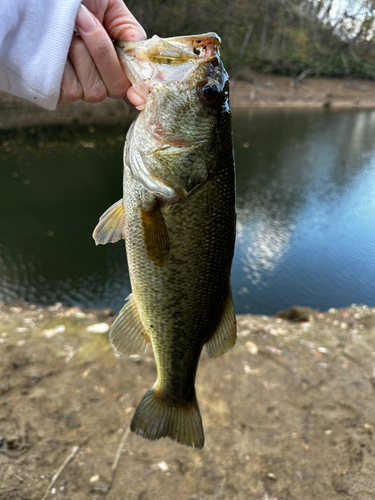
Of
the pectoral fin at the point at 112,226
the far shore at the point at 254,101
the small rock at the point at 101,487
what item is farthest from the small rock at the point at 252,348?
the far shore at the point at 254,101

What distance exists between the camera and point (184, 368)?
5.81ft

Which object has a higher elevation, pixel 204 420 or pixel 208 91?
pixel 208 91

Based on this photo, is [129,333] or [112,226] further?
[129,333]

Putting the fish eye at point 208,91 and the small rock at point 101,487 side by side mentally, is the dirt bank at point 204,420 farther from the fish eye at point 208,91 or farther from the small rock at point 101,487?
the fish eye at point 208,91

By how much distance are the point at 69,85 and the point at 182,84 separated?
58 cm

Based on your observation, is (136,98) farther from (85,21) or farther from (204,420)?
(204,420)

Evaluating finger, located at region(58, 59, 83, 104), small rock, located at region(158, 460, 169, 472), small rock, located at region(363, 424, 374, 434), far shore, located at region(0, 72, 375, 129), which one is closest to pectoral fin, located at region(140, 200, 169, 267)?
finger, located at region(58, 59, 83, 104)

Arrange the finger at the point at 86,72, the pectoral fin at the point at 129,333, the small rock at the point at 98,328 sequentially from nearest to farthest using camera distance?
the finger at the point at 86,72 < the pectoral fin at the point at 129,333 < the small rock at the point at 98,328

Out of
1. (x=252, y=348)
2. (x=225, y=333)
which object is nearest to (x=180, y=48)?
(x=225, y=333)

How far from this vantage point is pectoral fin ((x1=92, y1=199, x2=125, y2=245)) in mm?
1594

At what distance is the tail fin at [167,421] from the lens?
1.78 metres

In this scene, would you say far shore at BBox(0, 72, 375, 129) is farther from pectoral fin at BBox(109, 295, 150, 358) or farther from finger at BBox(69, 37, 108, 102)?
pectoral fin at BBox(109, 295, 150, 358)

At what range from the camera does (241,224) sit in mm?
7918

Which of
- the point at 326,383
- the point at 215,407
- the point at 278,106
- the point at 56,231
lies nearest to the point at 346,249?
the point at 326,383
